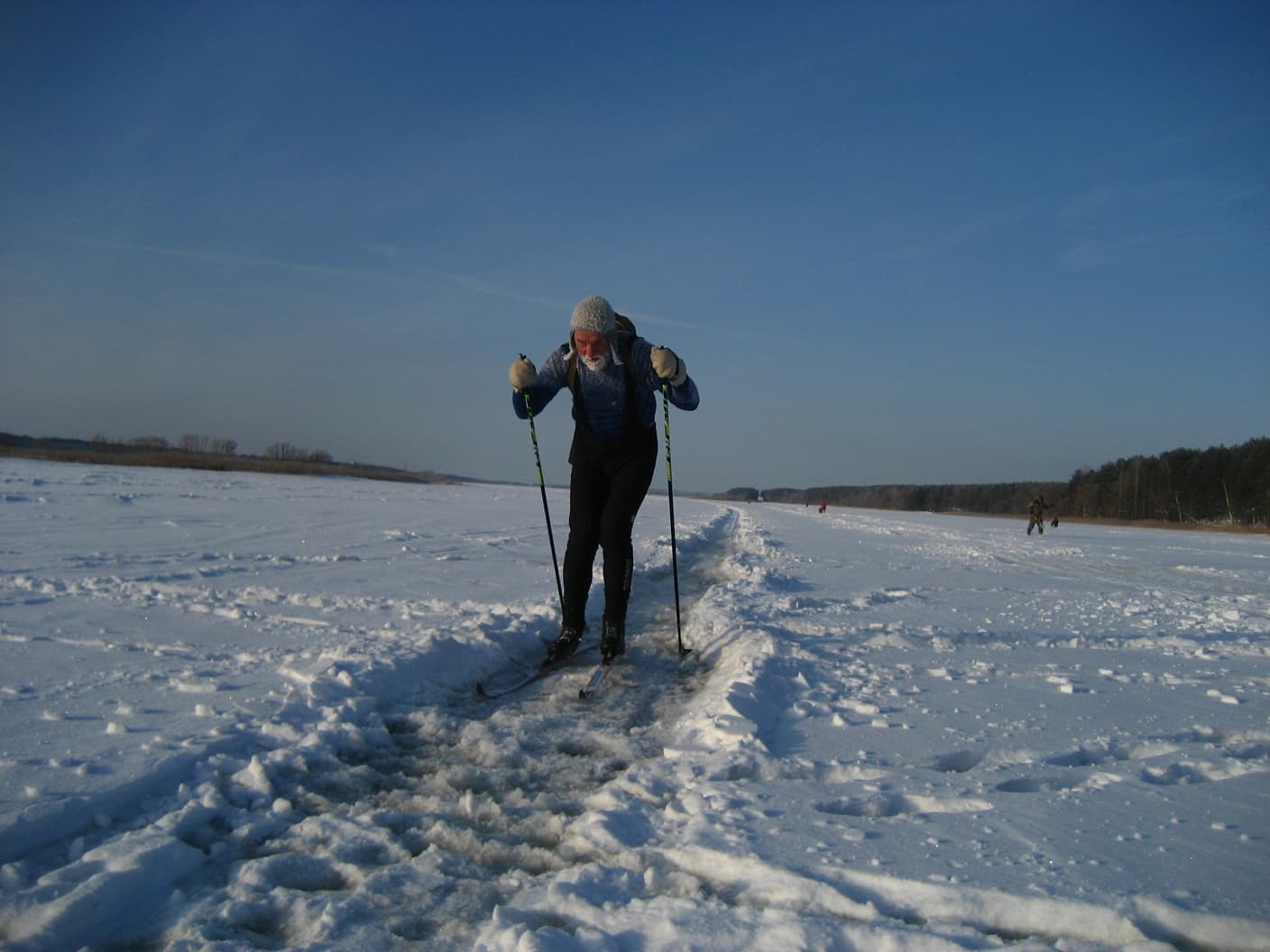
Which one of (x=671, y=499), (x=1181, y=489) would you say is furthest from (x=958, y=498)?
(x=671, y=499)

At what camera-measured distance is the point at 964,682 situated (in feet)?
12.7

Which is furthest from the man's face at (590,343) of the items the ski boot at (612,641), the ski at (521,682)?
the ski at (521,682)

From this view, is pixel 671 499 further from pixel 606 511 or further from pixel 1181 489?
pixel 1181 489

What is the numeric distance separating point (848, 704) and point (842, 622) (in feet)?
7.67

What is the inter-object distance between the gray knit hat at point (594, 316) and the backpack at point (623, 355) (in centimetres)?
12

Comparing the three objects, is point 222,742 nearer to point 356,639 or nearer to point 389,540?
point 356,639

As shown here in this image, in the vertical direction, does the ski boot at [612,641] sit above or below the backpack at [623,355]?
below

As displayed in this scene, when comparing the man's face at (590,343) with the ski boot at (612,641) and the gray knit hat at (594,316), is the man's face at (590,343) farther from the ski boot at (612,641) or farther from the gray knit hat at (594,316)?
the ski boot at (612,641)

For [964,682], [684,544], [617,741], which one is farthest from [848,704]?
[684,544]

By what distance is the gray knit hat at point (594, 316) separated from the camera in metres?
4.26

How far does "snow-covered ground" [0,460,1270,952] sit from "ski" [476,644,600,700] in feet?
0.24

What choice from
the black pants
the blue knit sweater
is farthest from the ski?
the blue knit sweater

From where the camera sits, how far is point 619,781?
2477 mm

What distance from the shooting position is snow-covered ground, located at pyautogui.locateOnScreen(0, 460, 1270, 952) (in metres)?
1.66
